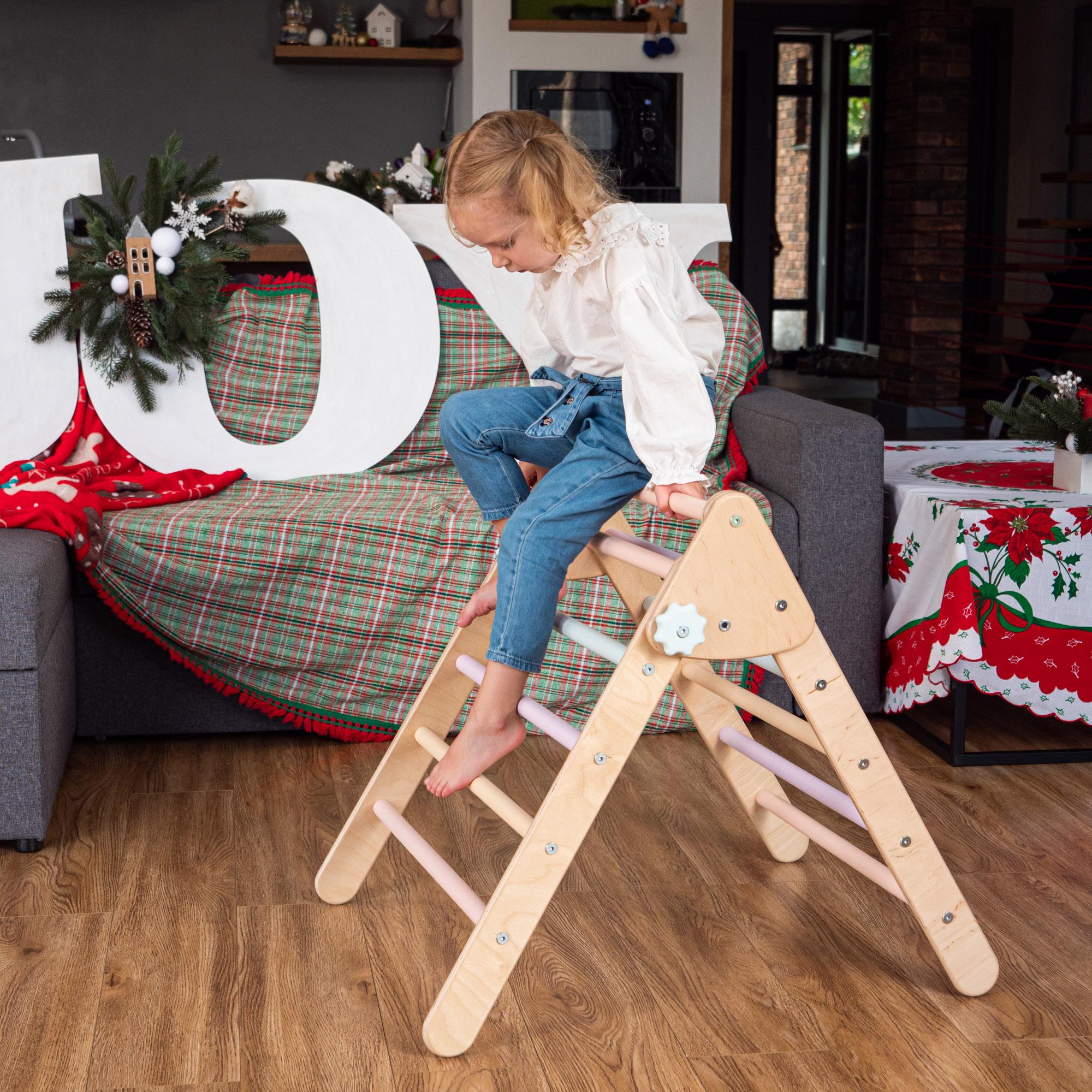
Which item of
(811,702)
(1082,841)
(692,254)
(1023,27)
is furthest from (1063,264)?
(811,702)

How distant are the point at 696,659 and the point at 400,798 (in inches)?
23.6

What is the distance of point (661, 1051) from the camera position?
4.62 feet

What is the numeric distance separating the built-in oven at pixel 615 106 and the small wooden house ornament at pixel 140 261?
98.5 inches

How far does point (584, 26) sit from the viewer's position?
4750 mm

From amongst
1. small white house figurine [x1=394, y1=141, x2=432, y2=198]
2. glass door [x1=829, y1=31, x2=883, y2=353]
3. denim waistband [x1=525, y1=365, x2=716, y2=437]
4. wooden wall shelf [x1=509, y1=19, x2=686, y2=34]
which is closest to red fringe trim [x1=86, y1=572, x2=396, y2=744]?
denim waistband [x1=525, y1=365, x2=716, y2=437]

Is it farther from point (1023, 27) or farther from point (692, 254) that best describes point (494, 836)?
point (1023, 27)

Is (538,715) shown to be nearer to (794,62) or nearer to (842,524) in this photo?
(842,524)

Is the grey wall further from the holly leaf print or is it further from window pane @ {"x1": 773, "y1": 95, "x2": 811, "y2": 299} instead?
the holly leaf print

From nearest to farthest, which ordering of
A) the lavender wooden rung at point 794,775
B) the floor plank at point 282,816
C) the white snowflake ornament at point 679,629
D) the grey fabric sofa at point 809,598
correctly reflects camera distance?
the white snowflake ornament at point 679,629 < the lavender wooden rung at point 794,775 < the floor plank at point 282,816 < the grey fabric sofa at point 809,598

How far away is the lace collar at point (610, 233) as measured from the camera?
1527 millimetres

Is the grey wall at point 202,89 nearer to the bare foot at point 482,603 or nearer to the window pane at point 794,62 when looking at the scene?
the window pane at point 794,62

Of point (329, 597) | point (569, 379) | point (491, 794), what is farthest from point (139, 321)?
point (491, 794)

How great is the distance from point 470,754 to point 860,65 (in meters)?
7.52

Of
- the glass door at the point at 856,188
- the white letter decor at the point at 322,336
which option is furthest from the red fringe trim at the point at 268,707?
the glass door at the point at 856,188
